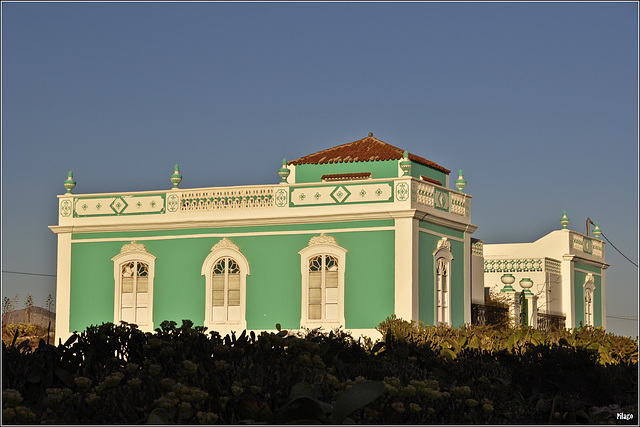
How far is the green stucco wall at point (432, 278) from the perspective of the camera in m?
22.5

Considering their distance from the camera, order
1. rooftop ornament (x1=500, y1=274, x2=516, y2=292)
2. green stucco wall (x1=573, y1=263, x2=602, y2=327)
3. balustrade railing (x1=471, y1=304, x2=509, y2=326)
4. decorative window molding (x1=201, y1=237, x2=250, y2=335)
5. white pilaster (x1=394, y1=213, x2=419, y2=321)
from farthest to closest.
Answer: green stucco wall (x1=573, y1=263, x2=602, y2=327) < rooftop ornament (x1=500, y1=274, x2=516, y2=292) < balustrade railing (x1=471, y1=304, x2=509, y2=326) < decorative window molding (x1=201, y1=237, x2=250, y2=335) < white pilaster (x1=394, y1=213, x2=419, y2=321)

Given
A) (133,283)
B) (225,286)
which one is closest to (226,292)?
(225,286)

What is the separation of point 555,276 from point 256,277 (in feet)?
33.7

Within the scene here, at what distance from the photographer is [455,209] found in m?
24.5

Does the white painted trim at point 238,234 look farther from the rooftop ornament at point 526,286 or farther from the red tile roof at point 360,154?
the rooftop ornament at point 526,286

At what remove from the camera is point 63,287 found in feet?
82.1

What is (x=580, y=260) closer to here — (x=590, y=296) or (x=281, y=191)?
(x=590, y=296)

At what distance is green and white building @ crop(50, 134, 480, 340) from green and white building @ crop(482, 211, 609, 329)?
9.25ft

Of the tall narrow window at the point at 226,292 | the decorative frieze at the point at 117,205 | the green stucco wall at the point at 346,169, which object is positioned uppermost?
the green stucco wall at the point at 346,169

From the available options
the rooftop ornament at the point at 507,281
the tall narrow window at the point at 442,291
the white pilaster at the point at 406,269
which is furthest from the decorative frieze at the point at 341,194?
the rooftop ornament at the point at 507,281

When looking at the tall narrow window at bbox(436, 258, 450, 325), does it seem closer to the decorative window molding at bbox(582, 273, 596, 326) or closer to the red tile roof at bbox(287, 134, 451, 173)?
the red tile roof at bbox(287, 134, 451, 173)

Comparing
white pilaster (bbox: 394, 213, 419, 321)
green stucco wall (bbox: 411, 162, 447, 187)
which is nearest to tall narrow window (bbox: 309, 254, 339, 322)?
white pilaster (bbox: 394, 213, 419, 321)

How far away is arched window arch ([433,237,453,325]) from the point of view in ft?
76.3

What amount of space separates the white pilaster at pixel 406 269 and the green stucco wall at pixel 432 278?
42cm
